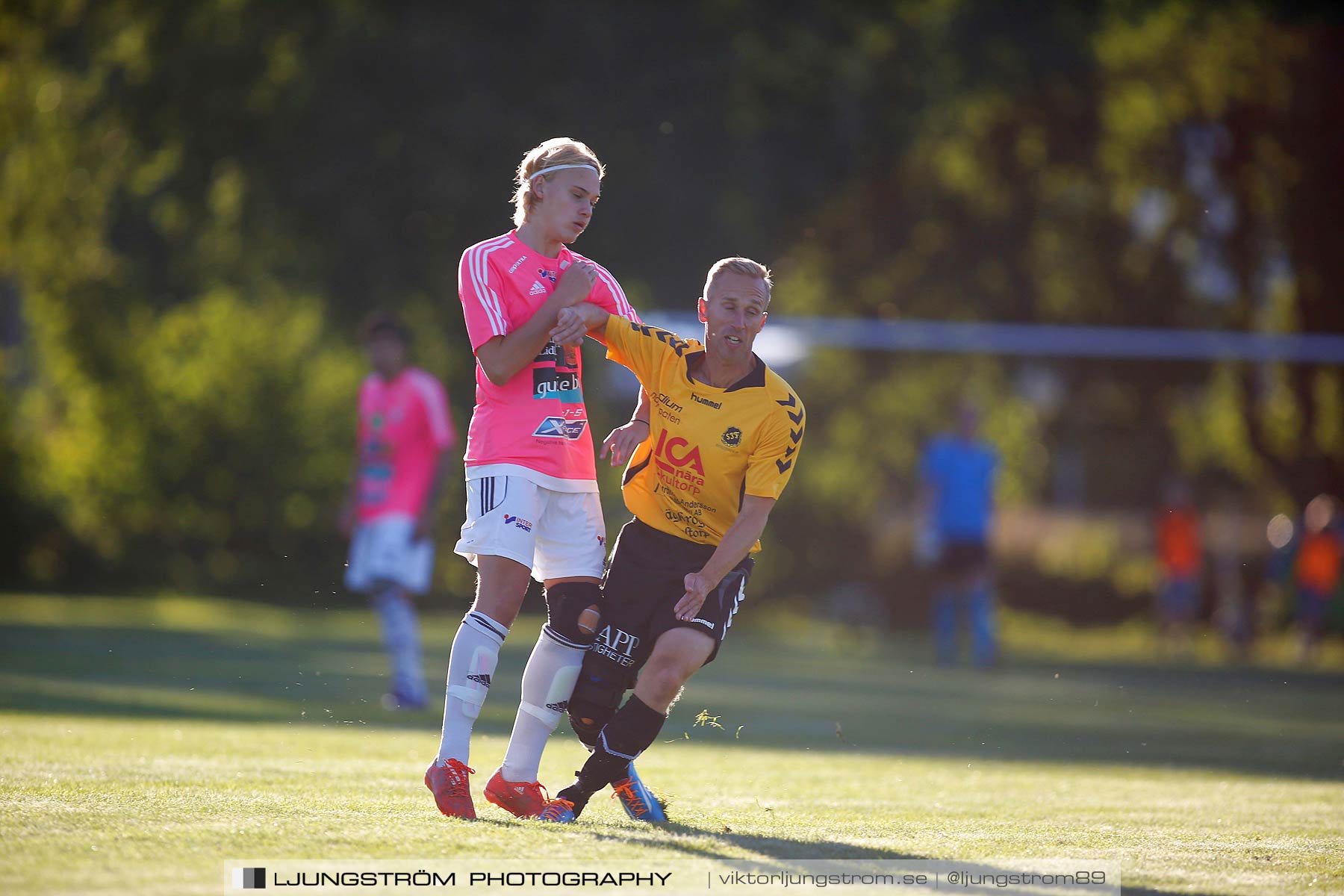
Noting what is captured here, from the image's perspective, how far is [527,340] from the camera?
4.88m

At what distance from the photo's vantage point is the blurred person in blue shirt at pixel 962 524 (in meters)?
14.9

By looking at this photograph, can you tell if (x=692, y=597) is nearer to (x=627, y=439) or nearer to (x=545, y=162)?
(x=627, y=439)

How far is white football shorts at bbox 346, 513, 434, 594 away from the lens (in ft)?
31.3

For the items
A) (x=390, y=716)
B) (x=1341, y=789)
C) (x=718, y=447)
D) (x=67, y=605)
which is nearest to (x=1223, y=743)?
(x=1341, y=789)

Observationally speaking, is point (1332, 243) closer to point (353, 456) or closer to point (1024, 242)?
point (1024, 242)

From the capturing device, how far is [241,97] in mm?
18547

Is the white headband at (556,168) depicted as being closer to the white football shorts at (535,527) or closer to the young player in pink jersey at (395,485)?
the white football shorts at (535,527)

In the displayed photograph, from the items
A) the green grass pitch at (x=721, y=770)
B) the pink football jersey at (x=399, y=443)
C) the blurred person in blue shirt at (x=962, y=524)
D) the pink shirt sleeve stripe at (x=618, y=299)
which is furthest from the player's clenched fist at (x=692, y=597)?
the blurred person in blue shirt at (x=962, y=524)

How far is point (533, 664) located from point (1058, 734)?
17.0 feet

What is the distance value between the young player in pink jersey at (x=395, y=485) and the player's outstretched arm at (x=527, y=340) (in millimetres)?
4695

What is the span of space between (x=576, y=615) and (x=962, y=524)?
10.4 metres

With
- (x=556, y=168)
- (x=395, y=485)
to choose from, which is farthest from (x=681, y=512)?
(x=395, y=485)

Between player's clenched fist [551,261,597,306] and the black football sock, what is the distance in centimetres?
123

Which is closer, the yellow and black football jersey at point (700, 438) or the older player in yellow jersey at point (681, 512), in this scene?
the older player in yellow jersey at point (681, 512)
